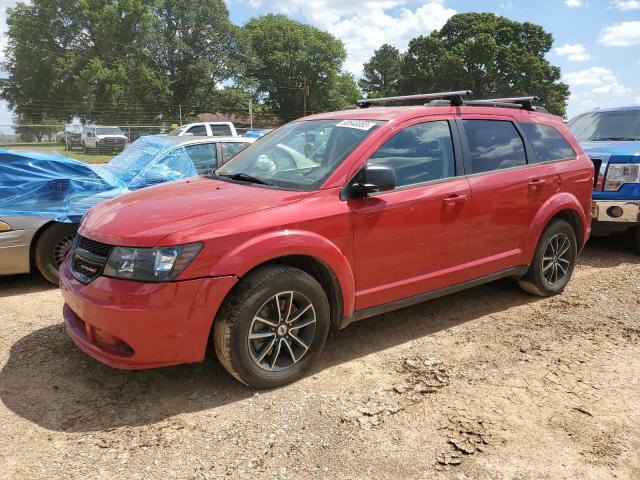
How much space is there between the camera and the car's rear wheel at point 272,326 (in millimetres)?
3121

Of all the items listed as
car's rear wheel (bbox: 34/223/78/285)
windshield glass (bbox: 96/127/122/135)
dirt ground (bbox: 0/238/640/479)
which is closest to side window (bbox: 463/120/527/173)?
dirt ground (bbox: 0/238/640/479)

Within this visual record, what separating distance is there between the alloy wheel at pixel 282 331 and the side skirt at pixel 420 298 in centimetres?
33

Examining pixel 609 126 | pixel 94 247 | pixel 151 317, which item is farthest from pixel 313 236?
pixel 609 126

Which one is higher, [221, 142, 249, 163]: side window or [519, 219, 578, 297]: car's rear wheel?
[221, 142, 249, 163]: side window

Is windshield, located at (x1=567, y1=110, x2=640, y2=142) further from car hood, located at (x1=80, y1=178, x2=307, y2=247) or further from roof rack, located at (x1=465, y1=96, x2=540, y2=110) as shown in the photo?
car hood, located at (x1=80, y1=178, x2=307, y2=247)

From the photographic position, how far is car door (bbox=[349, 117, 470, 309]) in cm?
366

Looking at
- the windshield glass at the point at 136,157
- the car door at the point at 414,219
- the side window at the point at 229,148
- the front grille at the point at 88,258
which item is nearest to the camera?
the front grille at the point at 88,258

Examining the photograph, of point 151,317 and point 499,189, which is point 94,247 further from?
point 499,189

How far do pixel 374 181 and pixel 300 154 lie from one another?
0.84m

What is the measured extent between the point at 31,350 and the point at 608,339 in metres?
4.43

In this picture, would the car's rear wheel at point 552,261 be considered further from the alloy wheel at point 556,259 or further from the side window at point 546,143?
the side window at point 546,143

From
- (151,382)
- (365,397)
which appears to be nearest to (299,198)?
(365,397)

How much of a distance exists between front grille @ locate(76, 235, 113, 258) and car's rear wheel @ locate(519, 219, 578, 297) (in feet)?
11.9

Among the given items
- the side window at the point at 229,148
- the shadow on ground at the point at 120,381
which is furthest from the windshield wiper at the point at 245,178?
the side window at the point at 229,148
